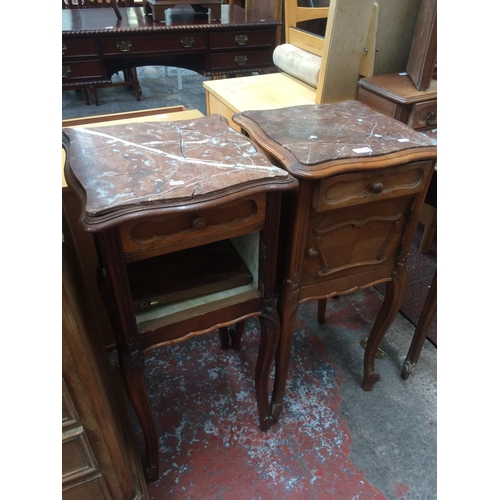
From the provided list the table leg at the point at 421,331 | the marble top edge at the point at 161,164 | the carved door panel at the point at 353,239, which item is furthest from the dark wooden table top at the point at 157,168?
the table leg at the point at 421,331

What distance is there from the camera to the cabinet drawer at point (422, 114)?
4.31ft

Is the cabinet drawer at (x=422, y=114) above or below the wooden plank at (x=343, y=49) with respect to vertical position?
below

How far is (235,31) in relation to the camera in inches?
98.0

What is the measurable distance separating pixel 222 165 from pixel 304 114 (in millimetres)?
391

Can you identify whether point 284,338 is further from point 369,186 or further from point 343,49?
point 343,49

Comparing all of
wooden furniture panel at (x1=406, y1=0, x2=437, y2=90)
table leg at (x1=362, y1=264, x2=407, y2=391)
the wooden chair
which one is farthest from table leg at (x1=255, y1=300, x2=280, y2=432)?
the wooden chair

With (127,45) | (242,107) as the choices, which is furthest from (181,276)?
(127,45)

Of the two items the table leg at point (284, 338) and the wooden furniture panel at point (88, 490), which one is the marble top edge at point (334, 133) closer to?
the table leg at point (284, 338)

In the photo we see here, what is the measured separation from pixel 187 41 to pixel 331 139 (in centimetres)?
192

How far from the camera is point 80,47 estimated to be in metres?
2.30

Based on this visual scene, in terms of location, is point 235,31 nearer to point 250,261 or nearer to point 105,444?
point 250,261

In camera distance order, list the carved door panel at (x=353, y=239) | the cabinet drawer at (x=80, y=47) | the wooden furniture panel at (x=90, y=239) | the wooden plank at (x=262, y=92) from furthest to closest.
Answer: the cabinet drawer at (x=80, y=47) → the wooden plank at (x=262, y=92) → the wooden furniture panel at (x=90, y=239) → the carved door panel at (x=353, y=239)

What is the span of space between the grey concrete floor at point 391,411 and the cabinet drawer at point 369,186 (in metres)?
0.79

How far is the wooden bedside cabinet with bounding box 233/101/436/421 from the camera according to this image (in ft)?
2.84
